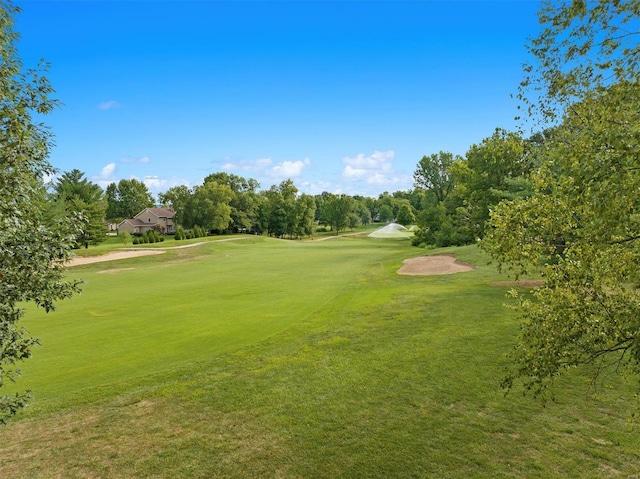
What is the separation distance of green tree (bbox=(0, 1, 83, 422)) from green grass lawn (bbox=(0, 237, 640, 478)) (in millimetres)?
2372

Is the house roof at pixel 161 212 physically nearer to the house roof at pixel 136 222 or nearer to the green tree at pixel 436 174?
the house roof at pixel 136 222

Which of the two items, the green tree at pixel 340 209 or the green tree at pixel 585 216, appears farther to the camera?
the green tree at pixel 340 209

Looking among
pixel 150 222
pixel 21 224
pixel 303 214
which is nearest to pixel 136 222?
pixel 150 222

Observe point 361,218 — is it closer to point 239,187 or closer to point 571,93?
point 239,187

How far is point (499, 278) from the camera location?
1873 centimetres

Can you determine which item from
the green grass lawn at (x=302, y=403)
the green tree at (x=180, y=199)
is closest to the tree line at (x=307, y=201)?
the green tree at (x=180, y=199)

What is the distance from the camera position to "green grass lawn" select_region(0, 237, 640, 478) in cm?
556

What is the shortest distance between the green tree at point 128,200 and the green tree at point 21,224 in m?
114

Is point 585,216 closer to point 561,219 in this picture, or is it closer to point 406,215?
point 561,219

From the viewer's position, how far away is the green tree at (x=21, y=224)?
427 centimetres

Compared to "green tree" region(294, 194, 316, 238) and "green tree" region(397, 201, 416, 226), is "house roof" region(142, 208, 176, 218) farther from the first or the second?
"green tree" region(397, 201, 416, 226)

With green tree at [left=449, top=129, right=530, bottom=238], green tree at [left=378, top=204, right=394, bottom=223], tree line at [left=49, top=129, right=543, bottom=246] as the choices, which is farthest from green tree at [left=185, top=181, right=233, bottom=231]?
green tree at [left=378, top=204, right=394, bottom=223]

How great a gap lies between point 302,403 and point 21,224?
5.59 metres

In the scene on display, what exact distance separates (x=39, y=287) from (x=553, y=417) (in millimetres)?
8270
